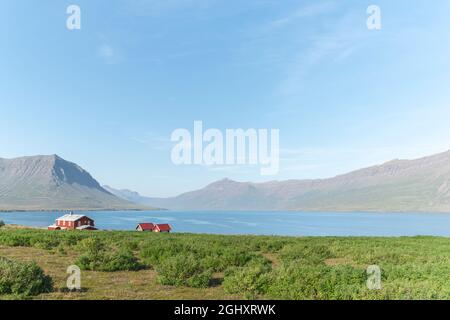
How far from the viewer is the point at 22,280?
42.6 feet

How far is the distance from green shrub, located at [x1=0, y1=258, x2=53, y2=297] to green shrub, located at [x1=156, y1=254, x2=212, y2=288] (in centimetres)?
520

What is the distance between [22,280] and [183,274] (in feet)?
23.2

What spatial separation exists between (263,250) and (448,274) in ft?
67.8

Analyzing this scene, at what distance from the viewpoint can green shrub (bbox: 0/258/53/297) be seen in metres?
12.6

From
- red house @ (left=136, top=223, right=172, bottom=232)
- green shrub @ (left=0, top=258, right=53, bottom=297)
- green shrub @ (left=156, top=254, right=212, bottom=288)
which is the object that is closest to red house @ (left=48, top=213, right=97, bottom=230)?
red house @ (left=136, top=223, right=172, bottom=232)

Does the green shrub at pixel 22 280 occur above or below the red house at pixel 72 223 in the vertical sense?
above

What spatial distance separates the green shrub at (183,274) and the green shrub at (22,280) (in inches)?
205

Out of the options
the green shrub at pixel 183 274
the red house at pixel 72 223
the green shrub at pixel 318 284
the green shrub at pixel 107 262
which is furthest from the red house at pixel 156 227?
the green shrub at pixel 318 284

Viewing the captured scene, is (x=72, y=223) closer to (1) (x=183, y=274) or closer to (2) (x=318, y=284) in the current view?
(1) (x=183, y=274)

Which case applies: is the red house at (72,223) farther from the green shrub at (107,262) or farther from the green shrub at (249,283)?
the green shrub at (249,283)

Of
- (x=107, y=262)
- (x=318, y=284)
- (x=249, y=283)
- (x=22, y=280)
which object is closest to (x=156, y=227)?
(x=107, y=262)

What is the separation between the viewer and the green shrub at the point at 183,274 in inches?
606

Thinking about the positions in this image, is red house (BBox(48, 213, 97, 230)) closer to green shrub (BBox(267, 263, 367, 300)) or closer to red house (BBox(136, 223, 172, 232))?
red house (BBox(136, 223, 172, 232))
